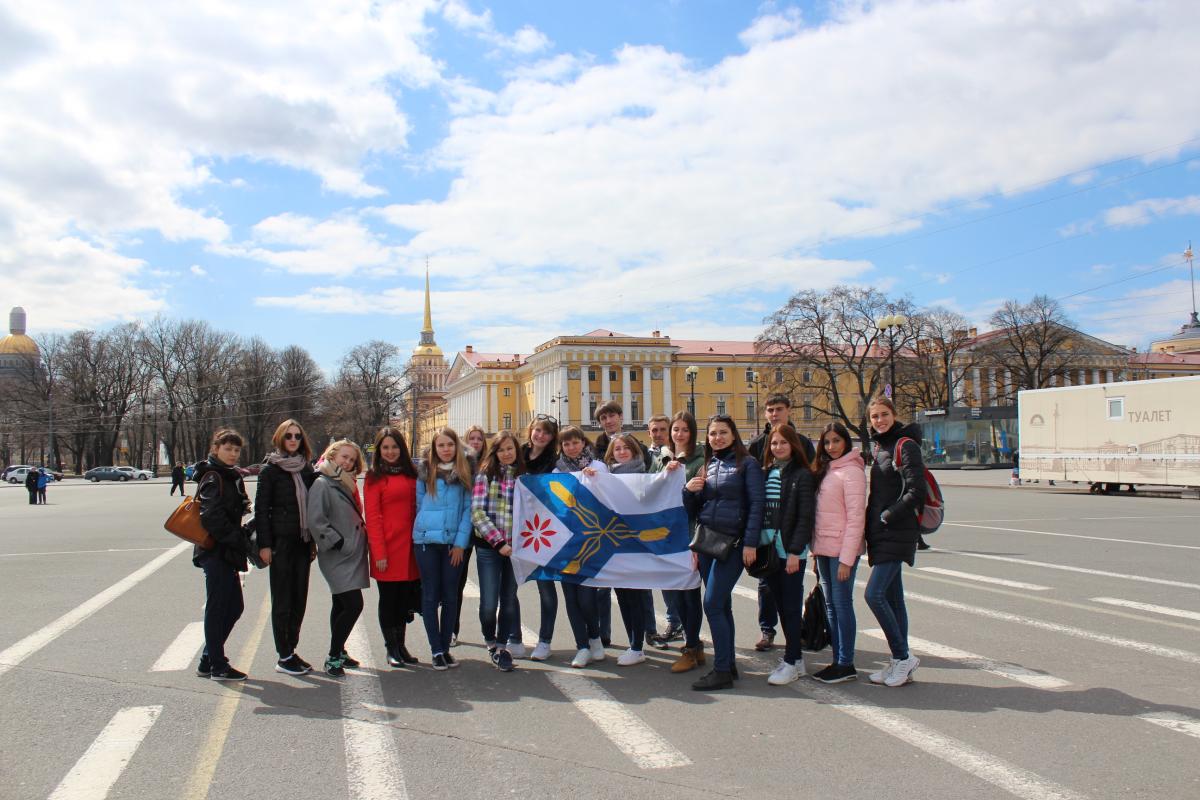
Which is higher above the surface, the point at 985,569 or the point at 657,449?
the point at 657,449

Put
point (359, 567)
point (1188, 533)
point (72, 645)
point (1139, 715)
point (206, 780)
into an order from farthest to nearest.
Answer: point (1188, 533)
point (72, 645)
point (359, 567)
point (1139, 715)
point (206, 780)

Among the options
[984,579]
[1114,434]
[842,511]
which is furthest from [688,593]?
[1114,434]

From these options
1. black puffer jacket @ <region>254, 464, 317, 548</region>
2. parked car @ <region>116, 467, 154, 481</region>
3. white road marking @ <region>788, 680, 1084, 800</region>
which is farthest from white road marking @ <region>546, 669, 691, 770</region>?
parked car @ <region>116, 467, 154, 481</region>

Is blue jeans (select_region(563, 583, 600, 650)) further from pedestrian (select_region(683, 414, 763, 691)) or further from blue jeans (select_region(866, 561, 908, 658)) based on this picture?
blue jeans (select_region(866, 561, 908, 658))

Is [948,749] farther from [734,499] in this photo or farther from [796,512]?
[734,499]

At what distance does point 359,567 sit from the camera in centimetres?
702

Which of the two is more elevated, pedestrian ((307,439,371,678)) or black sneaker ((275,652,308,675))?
pedestrian ((307,439,371,678))

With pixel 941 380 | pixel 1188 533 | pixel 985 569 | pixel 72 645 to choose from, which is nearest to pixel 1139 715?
Answer: pixel 985 569

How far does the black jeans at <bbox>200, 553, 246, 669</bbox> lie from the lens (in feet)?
22.0

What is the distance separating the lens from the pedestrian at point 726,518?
6.39m

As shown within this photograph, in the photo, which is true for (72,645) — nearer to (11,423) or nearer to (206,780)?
(206,780)

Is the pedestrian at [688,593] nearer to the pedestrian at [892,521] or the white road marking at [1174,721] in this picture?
the pedestrian at [892,521]

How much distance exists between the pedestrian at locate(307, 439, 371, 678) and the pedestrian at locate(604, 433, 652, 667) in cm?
210

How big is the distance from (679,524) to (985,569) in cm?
697
